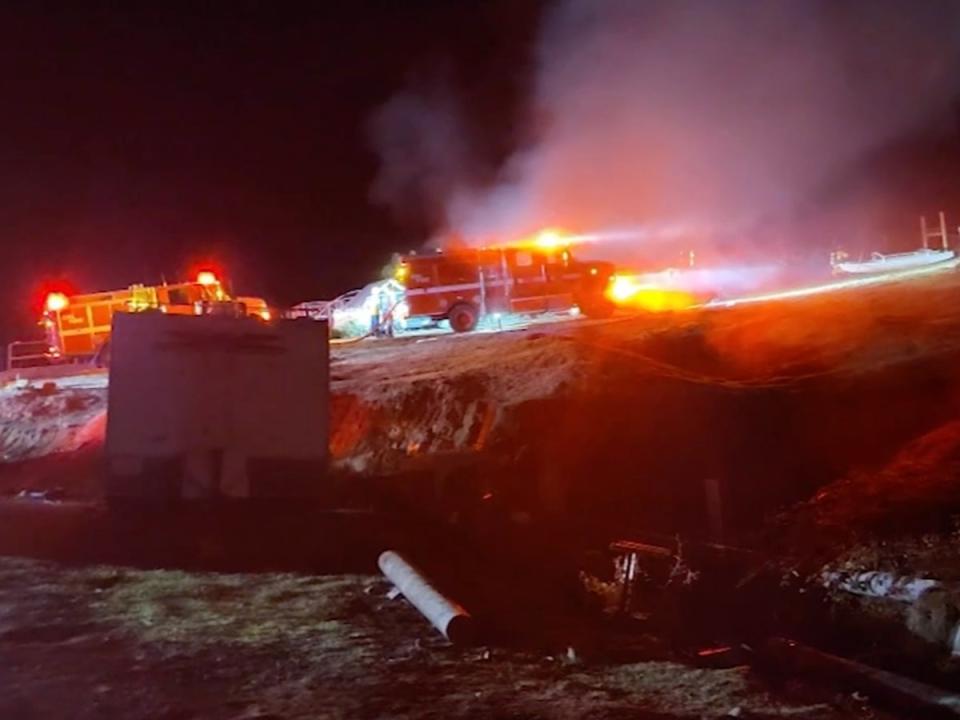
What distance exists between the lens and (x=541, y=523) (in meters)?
11.2

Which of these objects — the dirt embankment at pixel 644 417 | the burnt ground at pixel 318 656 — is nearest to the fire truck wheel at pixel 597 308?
the dirt embankment at pixel 644 417

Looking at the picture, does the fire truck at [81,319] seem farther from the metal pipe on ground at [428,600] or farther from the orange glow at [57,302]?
the metal pipe on ground at [428,600]

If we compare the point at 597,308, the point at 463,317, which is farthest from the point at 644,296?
the point at 463,317

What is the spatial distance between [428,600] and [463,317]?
1322 centimetres

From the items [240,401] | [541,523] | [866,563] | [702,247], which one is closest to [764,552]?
[866,563]

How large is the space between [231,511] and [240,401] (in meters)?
1.03

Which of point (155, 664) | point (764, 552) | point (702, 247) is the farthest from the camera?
point (702, 247)

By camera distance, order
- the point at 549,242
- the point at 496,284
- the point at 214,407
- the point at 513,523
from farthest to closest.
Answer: the point at 549,242
the point at 496,284
the point at 513,523
the point at 214,407

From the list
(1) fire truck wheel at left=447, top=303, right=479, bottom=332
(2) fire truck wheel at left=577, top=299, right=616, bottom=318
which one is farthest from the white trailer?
(2) fire truck wheel at left=577, top=299, right=616, bottom=318

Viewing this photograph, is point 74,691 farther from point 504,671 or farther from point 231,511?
point 231,511

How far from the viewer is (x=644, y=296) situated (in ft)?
77.6

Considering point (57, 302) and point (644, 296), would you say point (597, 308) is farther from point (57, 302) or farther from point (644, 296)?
point (57, 302)

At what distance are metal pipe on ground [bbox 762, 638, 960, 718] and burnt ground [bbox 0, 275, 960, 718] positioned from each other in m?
0.36

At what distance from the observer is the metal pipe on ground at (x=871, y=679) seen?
6.26 m
